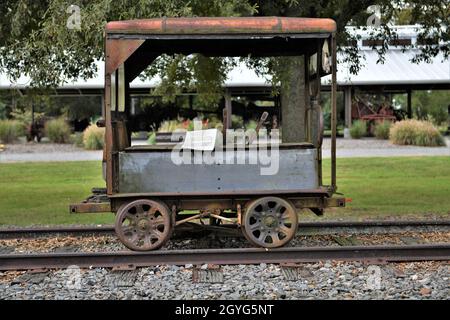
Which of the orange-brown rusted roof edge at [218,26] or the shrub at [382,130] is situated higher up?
the orange-brown rusted roof edge at [218,26]

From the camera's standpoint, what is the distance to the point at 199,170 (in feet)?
24.2

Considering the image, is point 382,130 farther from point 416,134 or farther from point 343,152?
point 343,152

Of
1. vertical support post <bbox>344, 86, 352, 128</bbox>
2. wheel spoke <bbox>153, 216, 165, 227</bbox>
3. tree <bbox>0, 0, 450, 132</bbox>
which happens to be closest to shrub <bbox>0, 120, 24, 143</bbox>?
vertical support post <bbox>344, 86, 352, 128</bbox>

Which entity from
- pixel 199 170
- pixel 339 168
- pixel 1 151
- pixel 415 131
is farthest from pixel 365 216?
pixel 1 151

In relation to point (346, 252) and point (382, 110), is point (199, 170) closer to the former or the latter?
point (346, 252)

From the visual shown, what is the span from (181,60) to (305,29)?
11.6ft

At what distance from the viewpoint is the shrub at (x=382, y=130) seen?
110 ft

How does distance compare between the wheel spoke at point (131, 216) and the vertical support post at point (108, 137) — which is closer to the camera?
the vertical support post at point (108, 137)

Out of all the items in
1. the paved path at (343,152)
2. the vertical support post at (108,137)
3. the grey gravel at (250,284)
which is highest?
the vertical support post at (108,137)

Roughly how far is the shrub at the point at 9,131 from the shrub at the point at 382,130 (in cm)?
1955

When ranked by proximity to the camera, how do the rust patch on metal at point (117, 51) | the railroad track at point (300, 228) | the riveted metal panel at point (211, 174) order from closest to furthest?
1. the rust patch on metal at point (117, 51)
2. the riveted metal panel at point (211, 174)
3. the railroad track at point (300, 228)

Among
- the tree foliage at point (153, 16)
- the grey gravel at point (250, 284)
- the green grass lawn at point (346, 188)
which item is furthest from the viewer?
the green grass lawn at point (346, 188)

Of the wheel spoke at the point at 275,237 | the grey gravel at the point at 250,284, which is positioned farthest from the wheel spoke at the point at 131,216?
the wheel spoke at the point at 275,237

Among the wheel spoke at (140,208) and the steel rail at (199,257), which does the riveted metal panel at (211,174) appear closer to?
the wheel spoke at (140,208)
